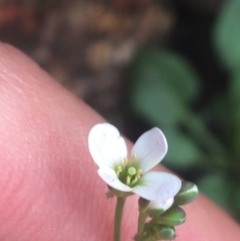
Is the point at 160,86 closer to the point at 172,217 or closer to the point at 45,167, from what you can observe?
the point at 45,167

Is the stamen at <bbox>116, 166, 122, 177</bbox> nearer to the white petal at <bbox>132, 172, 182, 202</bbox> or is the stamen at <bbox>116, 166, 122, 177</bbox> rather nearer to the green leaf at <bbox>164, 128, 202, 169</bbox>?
the white petal at <bbox>132, 172, 182, 202</bbox>

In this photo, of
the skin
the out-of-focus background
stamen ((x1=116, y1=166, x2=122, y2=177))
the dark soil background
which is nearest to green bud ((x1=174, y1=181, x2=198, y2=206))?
stamen ((x1=116, y1=166, x2=122, y2=177))

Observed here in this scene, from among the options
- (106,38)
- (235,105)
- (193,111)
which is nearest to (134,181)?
(235,105)

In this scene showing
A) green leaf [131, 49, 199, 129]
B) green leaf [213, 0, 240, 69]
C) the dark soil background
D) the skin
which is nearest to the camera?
the skin

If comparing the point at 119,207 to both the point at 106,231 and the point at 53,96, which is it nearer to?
the point at 106,231

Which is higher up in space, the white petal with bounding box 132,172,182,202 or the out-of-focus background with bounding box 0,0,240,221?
the white petal with bounding box 132,172,182,202

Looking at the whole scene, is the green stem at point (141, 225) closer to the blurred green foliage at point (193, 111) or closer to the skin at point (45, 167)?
the skin at point (45, 167)

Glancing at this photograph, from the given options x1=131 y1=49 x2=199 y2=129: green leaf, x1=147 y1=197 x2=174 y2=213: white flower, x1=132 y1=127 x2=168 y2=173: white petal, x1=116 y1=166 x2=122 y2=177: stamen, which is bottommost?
x1=131 y1=49 x2=199 y2=129: green leaf
